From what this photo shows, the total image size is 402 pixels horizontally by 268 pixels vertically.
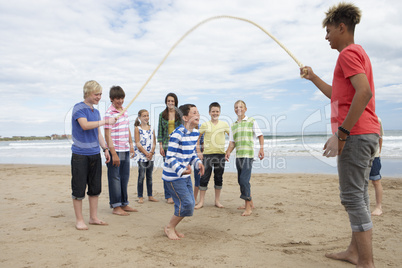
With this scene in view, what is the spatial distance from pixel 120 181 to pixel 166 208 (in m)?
0.95

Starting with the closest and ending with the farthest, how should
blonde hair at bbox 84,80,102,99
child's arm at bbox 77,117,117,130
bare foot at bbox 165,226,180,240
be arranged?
bare foot at bbox 165,226,180,240, child's arm at bbox 77,117,117,130, blonde hair at bbox 84,80,102,99

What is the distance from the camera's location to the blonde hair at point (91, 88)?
3975mm

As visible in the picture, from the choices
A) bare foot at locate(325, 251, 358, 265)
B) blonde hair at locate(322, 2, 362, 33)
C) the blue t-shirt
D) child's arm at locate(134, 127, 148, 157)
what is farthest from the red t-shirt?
child's arm at locate(134, 127, 148, 157)

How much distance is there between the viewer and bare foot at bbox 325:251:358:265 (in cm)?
285

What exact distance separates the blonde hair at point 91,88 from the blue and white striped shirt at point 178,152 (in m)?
1.25

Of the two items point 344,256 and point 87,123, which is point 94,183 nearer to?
point 87,123

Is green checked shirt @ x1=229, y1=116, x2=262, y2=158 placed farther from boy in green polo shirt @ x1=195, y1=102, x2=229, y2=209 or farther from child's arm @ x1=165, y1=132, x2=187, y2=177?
child's arm @ x1=165, y1=132, x2=187, y2=177

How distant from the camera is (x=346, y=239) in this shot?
3531mm

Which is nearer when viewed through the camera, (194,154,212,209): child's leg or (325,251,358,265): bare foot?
(325,251,358,265): bare foot

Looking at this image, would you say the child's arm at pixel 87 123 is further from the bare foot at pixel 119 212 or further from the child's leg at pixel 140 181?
the child's leg at pixel 140 181

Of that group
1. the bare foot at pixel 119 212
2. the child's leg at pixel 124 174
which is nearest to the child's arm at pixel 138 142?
the child's leg at pixel 124 174

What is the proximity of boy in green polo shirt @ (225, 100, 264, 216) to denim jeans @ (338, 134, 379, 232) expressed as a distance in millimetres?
2363

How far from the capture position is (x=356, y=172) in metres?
2.47

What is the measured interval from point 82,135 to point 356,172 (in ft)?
10.6
